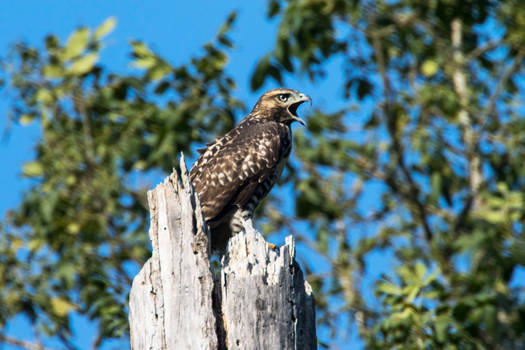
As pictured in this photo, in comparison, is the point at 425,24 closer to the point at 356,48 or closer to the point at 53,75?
the point at 356,48

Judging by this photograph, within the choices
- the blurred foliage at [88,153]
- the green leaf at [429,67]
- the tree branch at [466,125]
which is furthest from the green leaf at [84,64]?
the tree branch at [466,125]

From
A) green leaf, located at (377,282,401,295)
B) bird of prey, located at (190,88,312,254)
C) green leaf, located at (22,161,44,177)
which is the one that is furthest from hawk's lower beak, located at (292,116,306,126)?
green leaf, located at (22,161,44,177)

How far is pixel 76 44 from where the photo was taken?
848 cm

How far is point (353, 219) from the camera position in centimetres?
1251

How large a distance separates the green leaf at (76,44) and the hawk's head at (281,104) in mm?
2167

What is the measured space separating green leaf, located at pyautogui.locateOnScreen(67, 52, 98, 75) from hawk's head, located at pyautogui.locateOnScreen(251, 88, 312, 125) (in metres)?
2.11

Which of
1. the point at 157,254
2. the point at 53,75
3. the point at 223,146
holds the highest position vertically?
the point at 53,75

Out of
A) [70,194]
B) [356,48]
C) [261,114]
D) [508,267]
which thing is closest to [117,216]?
[70,194]

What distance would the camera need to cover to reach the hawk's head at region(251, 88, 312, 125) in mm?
7383

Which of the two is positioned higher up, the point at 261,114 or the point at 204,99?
the point at 204,99

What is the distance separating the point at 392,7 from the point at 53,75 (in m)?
4.97

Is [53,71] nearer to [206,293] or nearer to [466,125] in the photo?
[206,293]

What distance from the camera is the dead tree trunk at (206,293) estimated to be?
3.82m

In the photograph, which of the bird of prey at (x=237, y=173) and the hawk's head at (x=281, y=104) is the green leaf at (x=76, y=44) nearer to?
the hawk's head at (x=281, y=104)
